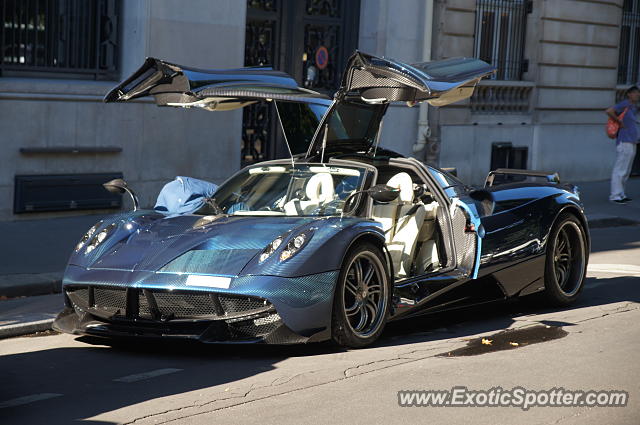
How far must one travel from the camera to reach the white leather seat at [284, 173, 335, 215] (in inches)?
320

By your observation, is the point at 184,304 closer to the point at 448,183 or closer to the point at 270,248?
the point at 270,248

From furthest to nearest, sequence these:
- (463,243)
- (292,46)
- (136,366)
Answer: (292,46) < (463,243) < (136,366)

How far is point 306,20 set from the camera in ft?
61.9

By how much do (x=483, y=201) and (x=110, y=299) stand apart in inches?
127

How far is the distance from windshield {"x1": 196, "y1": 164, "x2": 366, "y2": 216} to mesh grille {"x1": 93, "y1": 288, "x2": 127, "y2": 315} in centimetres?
126

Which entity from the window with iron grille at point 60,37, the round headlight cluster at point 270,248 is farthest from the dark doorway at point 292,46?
the round headlight cluster at point 270,248

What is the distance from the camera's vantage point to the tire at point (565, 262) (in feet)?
31.0

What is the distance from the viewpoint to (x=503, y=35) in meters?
22.7

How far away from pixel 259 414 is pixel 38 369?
1805mm

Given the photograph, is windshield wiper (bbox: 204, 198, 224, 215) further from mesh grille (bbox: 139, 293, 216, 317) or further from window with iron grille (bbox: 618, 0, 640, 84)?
window with iron grille (bbox: 618, 0, 640, 84)

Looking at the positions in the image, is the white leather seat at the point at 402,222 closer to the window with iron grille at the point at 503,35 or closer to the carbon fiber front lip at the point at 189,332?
the carbon fiber front lip at the point at 189,332

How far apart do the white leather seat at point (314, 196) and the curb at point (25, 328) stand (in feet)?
6.65

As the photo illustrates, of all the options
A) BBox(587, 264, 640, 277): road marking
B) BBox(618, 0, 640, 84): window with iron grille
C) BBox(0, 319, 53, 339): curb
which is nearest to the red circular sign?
BBox(587, 264, 640, 277): road marking

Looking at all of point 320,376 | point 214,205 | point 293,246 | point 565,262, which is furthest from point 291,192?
point 565,262
